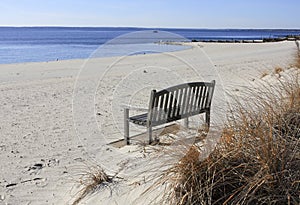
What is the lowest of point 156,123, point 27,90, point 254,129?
point 27,90

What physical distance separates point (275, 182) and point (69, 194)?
6.68 ft

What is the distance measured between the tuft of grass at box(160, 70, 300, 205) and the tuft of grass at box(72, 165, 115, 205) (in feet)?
3.15

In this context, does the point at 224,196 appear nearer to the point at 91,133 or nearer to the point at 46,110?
the point at 91,133

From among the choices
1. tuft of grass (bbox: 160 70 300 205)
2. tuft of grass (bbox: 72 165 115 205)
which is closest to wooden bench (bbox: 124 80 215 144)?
tuft of grass (bbox: 72 165 115 205)

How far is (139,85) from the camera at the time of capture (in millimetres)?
12125

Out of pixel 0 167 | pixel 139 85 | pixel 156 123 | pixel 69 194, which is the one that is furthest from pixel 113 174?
pixel 139 85

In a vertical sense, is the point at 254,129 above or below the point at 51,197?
above

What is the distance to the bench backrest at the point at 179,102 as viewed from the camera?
4.85 metres

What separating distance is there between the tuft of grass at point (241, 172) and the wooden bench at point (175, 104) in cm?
157

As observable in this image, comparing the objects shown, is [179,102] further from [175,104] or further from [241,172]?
[241,172]

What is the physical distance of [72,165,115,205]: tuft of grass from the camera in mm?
3793

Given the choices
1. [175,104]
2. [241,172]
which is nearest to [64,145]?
[175,104]

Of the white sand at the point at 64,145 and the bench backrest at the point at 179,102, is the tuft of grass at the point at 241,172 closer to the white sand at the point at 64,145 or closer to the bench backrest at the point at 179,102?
the white sand at the point at 64,145

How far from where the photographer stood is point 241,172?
296 cm
